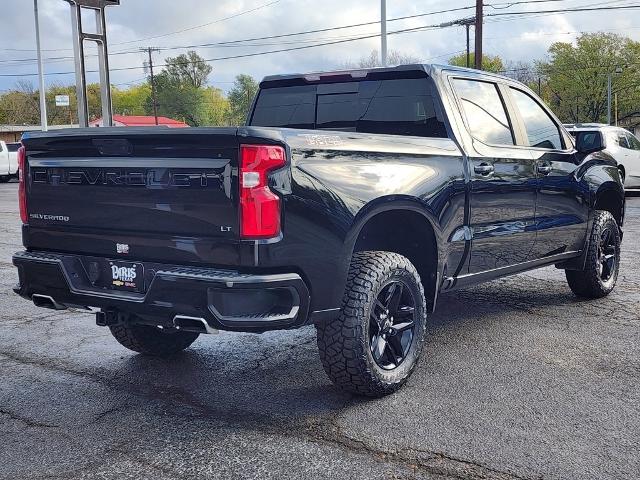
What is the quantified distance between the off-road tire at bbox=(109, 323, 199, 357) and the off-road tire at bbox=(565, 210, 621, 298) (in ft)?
11.1

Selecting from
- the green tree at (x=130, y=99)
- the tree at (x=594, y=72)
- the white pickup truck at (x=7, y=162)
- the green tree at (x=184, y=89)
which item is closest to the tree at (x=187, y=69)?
the green tree at (x=184, y=89)

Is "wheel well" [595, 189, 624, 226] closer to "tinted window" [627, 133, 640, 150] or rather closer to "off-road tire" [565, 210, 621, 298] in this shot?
"off-road tire" [565, 210, 621, 298]

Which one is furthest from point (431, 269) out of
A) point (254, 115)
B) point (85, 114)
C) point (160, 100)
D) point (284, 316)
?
point (160, 100)

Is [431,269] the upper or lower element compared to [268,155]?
lower

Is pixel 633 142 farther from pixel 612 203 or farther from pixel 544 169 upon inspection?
pixel 544 169

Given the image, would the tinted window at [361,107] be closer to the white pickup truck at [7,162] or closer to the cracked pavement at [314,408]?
the cracked pavement at [314,408]

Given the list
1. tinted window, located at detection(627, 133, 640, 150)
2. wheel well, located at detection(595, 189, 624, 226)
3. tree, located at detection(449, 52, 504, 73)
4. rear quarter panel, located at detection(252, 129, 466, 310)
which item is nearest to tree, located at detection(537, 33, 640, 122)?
tree, located at detection(449, 52, 504, 73)

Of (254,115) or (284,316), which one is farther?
(254,115)

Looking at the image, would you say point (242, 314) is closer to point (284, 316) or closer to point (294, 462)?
point (284, 316)

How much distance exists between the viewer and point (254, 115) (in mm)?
6059

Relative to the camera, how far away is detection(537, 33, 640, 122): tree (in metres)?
71.8

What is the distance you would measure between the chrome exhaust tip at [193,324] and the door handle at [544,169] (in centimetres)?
306

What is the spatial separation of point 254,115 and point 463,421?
3245mm

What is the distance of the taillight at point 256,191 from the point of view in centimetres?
342
